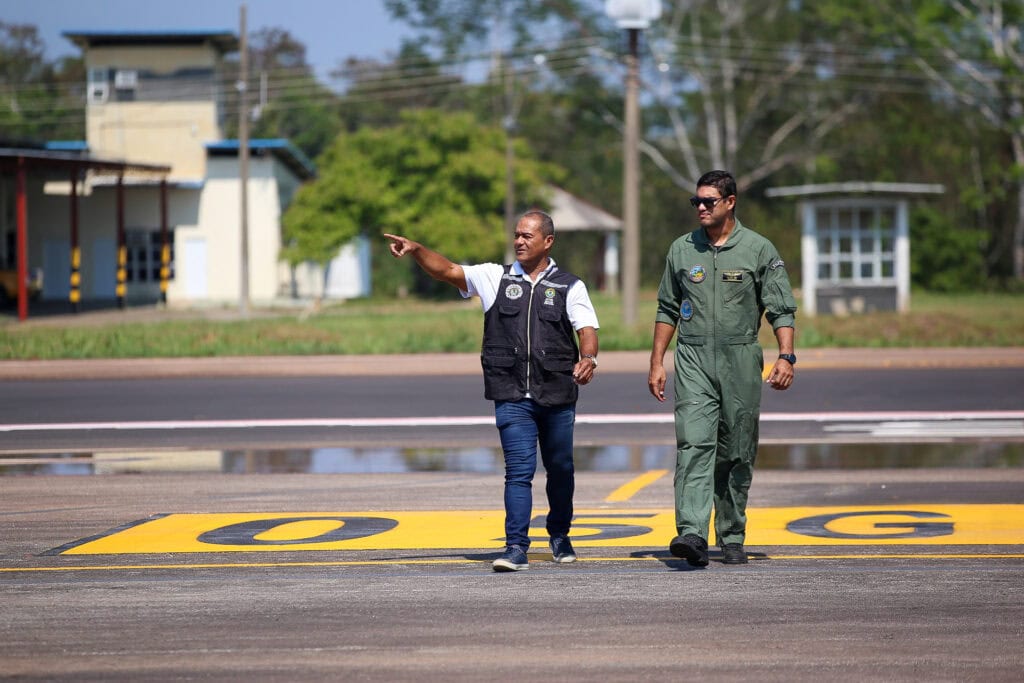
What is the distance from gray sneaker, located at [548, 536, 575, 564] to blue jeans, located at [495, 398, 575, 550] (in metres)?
0.04

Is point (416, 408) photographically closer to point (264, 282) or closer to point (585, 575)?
point (585, 575)

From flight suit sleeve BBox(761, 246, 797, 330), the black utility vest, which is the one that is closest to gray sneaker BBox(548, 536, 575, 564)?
the black utility vest

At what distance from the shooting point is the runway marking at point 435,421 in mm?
14727

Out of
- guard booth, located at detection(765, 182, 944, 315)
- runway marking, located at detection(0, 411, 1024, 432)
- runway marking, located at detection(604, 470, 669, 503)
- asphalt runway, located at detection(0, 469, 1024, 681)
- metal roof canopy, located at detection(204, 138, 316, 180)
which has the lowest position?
asphalt runway, located at detection(0, 469, 1024, 681)

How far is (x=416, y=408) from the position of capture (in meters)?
16.5

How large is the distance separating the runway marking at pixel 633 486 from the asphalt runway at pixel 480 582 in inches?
1.1

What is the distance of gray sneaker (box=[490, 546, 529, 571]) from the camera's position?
23.5 ft

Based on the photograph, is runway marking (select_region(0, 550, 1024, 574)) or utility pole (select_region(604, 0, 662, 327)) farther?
utility pole (select_region(604, 0, 662, 327))

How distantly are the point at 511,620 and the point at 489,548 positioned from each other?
6.00 feet

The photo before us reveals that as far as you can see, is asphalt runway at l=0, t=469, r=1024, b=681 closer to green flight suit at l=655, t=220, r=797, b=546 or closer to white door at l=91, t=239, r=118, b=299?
green flight suit at l=655, t=220, r=797, b=546

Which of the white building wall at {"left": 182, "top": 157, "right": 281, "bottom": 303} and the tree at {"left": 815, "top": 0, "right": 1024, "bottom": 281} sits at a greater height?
the tree at {"left": 815, "top": 0, "right": 1024, "bottom": 281}

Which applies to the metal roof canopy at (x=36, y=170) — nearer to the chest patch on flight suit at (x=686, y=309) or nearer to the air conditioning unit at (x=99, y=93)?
the air conditioning unit at (x=99, y=93)

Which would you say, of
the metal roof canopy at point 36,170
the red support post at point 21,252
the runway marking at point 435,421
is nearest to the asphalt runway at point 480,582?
the runway marking at point 435,421

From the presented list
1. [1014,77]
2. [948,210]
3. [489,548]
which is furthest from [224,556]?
[948,210]
